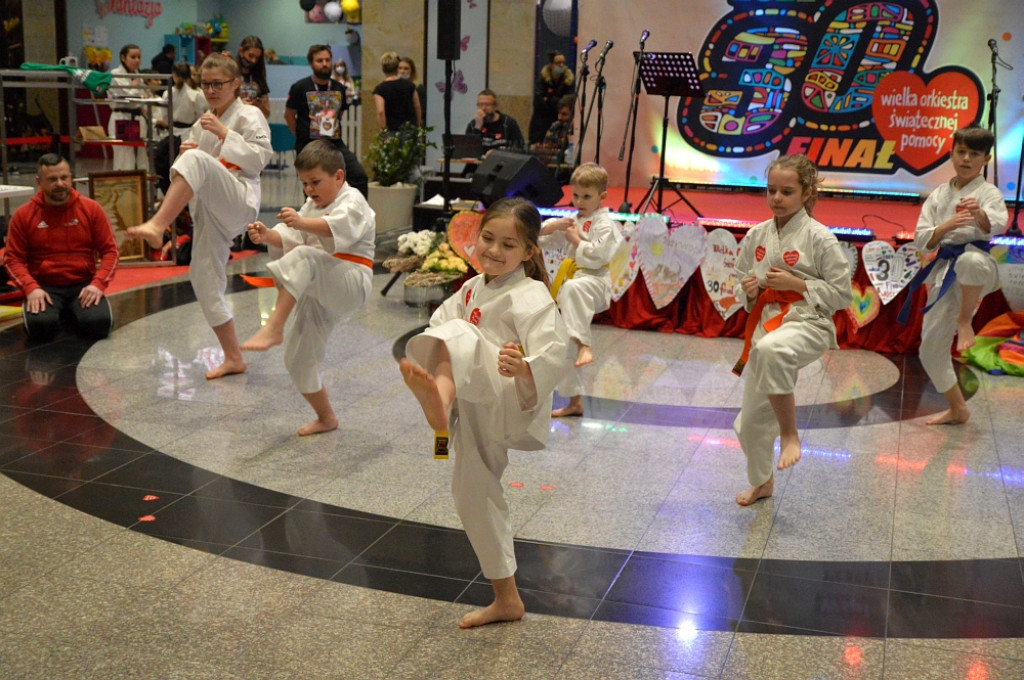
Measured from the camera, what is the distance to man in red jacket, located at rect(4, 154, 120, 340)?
19.3 ft

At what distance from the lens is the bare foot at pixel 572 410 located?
504 centimetres

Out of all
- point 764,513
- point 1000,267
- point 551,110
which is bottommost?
A: point 764,513

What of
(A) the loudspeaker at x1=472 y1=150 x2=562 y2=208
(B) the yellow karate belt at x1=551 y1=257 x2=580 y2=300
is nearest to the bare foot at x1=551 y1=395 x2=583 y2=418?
(B) the yellow karate belt at x1=551 y1=257 x2=580 y2=300

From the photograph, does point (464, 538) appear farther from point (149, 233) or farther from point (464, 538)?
point (149, 233)

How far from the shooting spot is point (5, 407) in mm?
4797

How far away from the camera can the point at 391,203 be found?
411 inches

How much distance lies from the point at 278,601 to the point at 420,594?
1.39ft

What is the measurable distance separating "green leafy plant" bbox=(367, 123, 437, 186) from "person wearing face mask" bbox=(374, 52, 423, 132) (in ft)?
0.32

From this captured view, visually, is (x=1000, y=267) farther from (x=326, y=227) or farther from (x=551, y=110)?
(x=551, y=110)

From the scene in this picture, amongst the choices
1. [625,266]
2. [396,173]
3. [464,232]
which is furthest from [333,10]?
[625,266]

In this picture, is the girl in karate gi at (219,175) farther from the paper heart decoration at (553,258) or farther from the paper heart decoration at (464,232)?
the paper heart decoration at (553,258)

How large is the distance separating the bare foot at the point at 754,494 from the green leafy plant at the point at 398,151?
6883 mm

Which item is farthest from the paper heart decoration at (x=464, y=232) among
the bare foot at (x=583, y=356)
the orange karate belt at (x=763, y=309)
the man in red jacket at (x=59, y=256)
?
the orange karate belt at (x=763, y=309)

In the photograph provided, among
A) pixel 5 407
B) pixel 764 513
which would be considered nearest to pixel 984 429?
pixel 764 513
